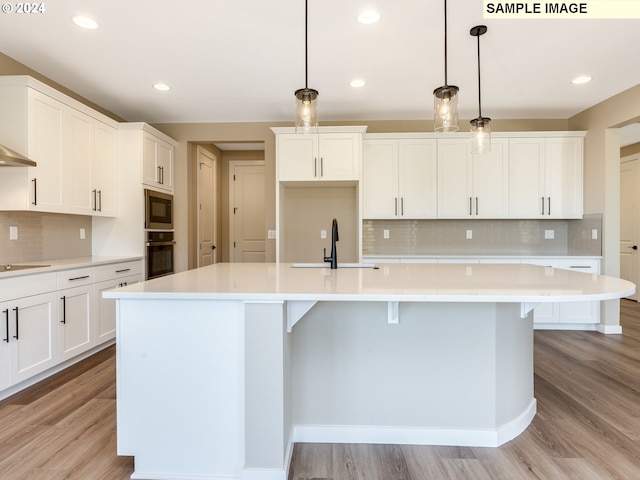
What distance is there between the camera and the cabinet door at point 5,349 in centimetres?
232

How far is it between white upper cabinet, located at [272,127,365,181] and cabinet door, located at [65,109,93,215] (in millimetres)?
1823

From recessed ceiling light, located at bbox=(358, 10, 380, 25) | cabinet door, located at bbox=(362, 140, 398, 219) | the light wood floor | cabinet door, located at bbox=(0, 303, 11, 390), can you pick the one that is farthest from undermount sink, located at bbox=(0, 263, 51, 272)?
cabinet door, located at bbox=(362, 140, 398, 219)

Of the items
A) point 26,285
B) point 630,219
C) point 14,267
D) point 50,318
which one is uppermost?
point 630,219

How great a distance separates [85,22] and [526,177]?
4.41 meters

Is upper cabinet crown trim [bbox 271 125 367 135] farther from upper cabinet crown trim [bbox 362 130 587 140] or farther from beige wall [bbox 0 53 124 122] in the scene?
beige wall [bbox 0 53 124 122]

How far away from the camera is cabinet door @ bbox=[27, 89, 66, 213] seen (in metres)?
2.75

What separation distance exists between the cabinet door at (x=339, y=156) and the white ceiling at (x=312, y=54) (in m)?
0.35

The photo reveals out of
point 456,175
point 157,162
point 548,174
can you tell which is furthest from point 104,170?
point 548,174

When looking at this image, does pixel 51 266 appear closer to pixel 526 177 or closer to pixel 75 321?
pixel 75 321

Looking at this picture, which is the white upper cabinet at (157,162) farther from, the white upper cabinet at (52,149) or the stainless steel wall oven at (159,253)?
the stainless steel wall oven at (159,253)

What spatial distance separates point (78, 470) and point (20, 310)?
1.33m

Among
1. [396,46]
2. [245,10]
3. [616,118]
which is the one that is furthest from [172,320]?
[616,118]

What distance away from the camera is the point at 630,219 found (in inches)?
232

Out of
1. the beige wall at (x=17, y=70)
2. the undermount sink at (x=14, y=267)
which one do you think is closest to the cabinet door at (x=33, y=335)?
the undermount sink at (x=14, y=267)
